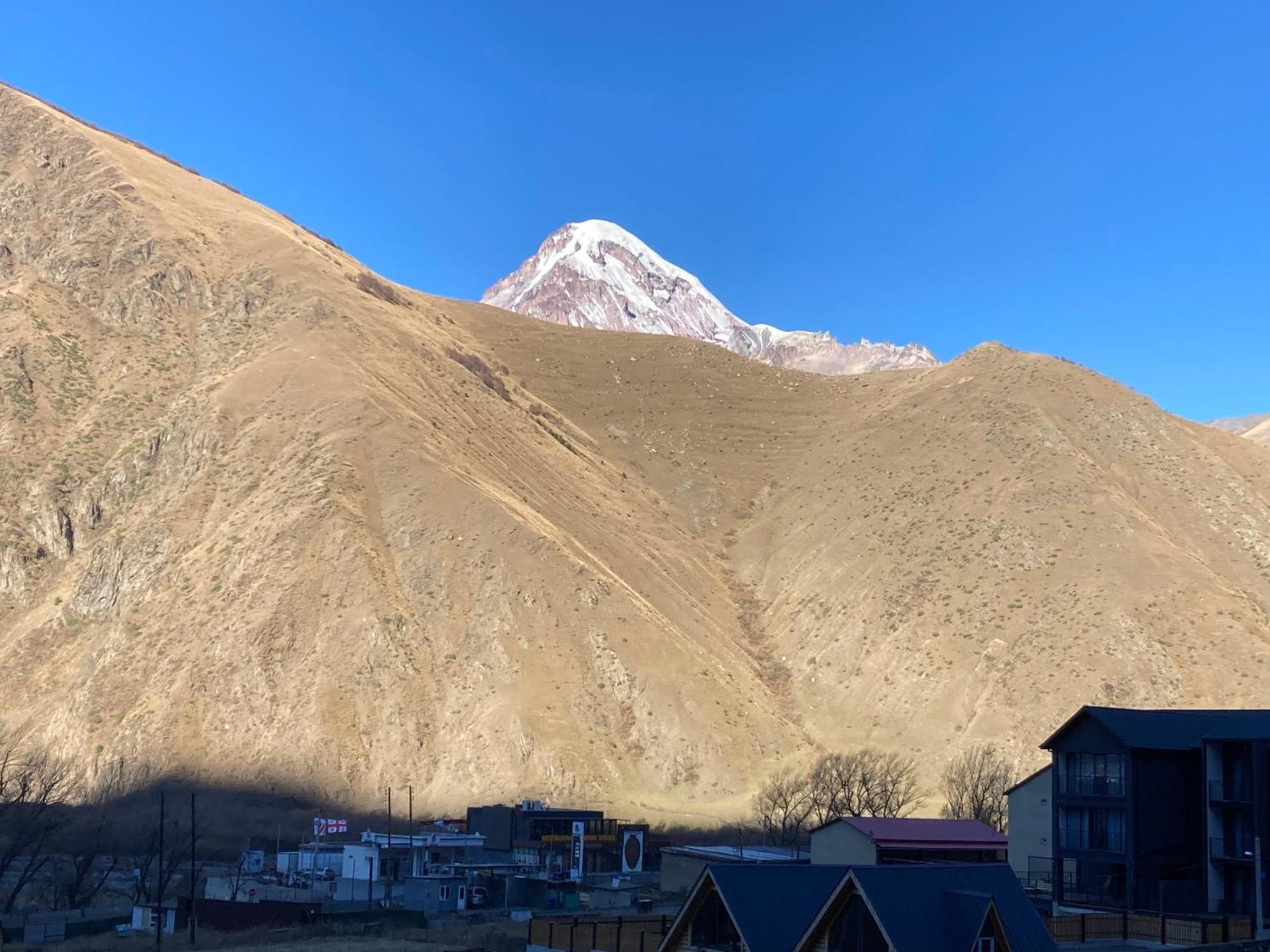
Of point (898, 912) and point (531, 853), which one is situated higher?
point (898, 912)

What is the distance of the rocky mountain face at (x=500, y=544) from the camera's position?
281 ft

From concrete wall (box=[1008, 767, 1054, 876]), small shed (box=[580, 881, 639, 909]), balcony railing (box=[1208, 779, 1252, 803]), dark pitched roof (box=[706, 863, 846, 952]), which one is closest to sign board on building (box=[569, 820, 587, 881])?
small shed (box=[580, 881, 639, 909])

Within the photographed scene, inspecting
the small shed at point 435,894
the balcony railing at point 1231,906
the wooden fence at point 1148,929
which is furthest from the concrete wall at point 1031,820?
the small shed at point 435,894

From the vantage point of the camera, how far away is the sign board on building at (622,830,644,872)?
72.2 meters

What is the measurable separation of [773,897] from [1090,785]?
2377 cm

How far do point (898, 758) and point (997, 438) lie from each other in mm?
45321

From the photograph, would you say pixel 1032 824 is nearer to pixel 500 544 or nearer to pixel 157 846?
pixel 157 846

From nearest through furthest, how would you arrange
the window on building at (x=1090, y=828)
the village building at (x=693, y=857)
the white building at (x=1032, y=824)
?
the window on building at (x=1090, y=828) → the white building at (x=1032, y=824) → the village building at (x=693, y=857)

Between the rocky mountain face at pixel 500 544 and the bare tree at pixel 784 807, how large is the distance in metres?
2.46

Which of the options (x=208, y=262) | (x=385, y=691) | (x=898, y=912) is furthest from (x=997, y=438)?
(x=898, y=912)

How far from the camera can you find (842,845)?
167 feet

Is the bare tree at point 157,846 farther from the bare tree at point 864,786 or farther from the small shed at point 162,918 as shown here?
the bare tree at point 864,786

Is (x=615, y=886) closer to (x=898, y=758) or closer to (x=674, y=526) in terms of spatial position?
(x=898, y=758)

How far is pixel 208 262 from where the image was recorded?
436ft
